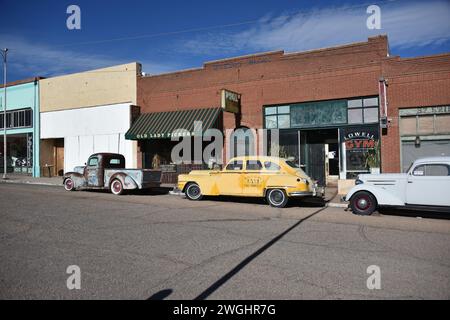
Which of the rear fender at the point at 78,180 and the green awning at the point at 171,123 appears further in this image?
the green awning at the point at 171,123

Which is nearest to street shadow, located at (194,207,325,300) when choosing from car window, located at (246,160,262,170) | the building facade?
car window, located at (246,160,262,170)

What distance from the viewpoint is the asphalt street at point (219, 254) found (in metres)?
4.39

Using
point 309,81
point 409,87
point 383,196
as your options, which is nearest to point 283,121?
point 309,81

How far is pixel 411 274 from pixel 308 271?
1.45 metres

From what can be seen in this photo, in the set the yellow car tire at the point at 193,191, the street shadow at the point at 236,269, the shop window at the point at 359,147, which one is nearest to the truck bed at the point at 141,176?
the yellow car tire at the point at 193,191

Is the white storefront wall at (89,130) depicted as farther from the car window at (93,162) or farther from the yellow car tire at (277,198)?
the yellow car tire at (277,198)

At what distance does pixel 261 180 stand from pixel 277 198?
0.82m

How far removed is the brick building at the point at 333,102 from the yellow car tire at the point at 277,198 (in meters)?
3.70

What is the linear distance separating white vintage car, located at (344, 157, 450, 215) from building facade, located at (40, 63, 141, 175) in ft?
52.7

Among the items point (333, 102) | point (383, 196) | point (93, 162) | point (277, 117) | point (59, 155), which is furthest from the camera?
point (59, 155)

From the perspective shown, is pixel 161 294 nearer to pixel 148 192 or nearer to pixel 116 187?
pixel 116 187

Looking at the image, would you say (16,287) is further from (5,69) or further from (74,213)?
(5,69)

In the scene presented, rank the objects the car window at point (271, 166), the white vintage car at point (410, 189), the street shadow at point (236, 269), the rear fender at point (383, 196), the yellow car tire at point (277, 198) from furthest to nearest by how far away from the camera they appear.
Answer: the car window at point (271, 166) → the yellow car tire at point (277, 198) → the rear fender at point (383, 196) → the white vintage car at point (410, 189) → the street shadow at point (236, 269)

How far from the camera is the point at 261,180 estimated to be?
12.2 metres
